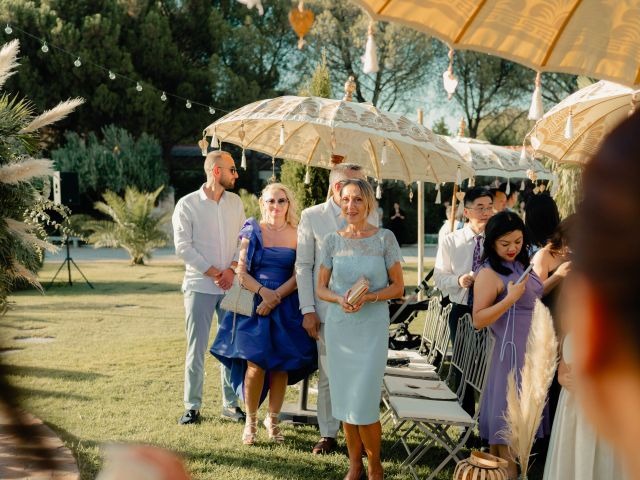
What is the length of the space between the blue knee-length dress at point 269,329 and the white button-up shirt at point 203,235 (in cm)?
47

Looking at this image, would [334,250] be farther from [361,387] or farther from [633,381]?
[633,381]

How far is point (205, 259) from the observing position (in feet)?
19.0

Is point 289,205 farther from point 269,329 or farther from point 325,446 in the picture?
point 325,446

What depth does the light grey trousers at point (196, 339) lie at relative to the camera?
5637mm

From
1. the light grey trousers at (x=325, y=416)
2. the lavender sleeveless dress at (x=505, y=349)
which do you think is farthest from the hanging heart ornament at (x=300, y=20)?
the light grey trousers at (x=325, y=416)

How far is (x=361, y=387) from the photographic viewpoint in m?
4.40

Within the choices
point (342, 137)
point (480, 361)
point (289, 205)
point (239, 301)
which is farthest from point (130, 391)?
point (480, 361)

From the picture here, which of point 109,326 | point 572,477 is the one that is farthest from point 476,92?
point 572,477

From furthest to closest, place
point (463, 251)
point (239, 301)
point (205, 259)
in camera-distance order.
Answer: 1. point (463, 251)
2. point (205, 259)
3. point (239, 301)

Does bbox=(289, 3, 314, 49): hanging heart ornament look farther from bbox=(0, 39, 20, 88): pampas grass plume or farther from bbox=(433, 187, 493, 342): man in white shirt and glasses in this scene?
bbox=(433, 187, 493, 342): man in white shirt and glasses

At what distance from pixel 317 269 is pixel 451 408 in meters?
1.43

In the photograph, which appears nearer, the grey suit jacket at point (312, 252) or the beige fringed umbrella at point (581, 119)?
the beige fringed umbrella at point (581, 119)

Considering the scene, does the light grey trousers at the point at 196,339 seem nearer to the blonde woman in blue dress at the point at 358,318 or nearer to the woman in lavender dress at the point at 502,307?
the blonde woman in blue dress at the point at 358,318

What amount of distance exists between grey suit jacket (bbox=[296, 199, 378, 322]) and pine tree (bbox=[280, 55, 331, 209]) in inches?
190
